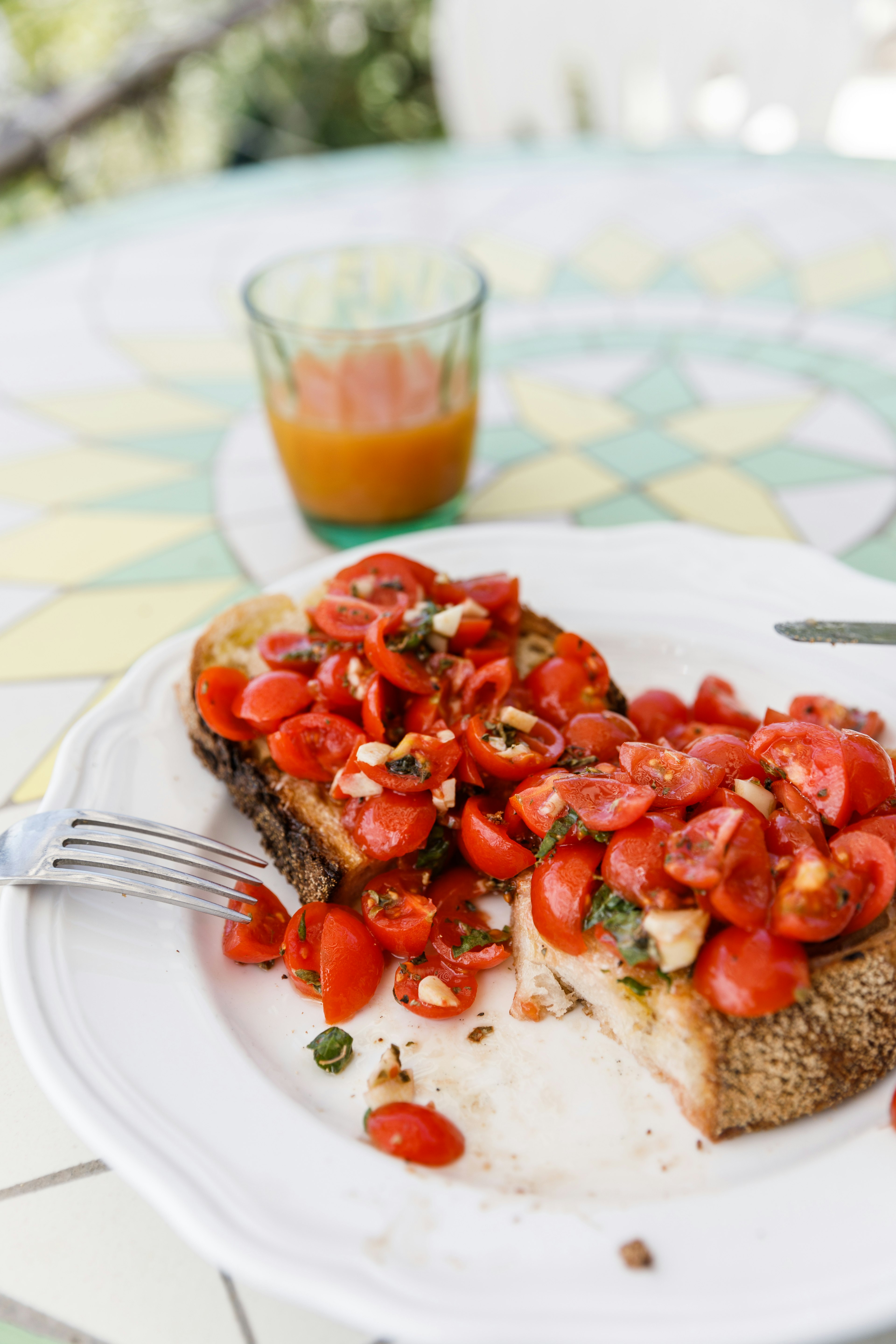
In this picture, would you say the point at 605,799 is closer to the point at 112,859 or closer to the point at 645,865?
the point at 645,865

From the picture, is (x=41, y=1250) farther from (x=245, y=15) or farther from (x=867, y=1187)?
(x=245, y=15)

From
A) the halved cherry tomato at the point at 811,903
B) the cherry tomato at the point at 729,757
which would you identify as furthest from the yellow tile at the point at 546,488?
the halved cherry tomato at the point at 811,903

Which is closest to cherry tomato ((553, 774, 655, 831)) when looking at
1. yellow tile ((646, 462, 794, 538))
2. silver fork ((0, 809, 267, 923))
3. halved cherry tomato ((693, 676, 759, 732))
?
halved cherry tomato ((693, 676, 759, 732))

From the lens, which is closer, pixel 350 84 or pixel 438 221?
pixel 438 221

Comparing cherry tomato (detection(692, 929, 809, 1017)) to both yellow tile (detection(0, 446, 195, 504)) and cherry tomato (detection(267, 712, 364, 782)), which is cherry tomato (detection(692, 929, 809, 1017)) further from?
yellow tile (detection(0, 446, 195, 504))

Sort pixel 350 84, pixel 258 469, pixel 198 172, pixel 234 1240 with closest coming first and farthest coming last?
1. pixel 234 1240
2. pixel 258 469
3. pixel 198 172
4. pixel 350 84

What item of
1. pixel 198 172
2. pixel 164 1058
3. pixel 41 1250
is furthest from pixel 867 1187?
pixel 198 172
